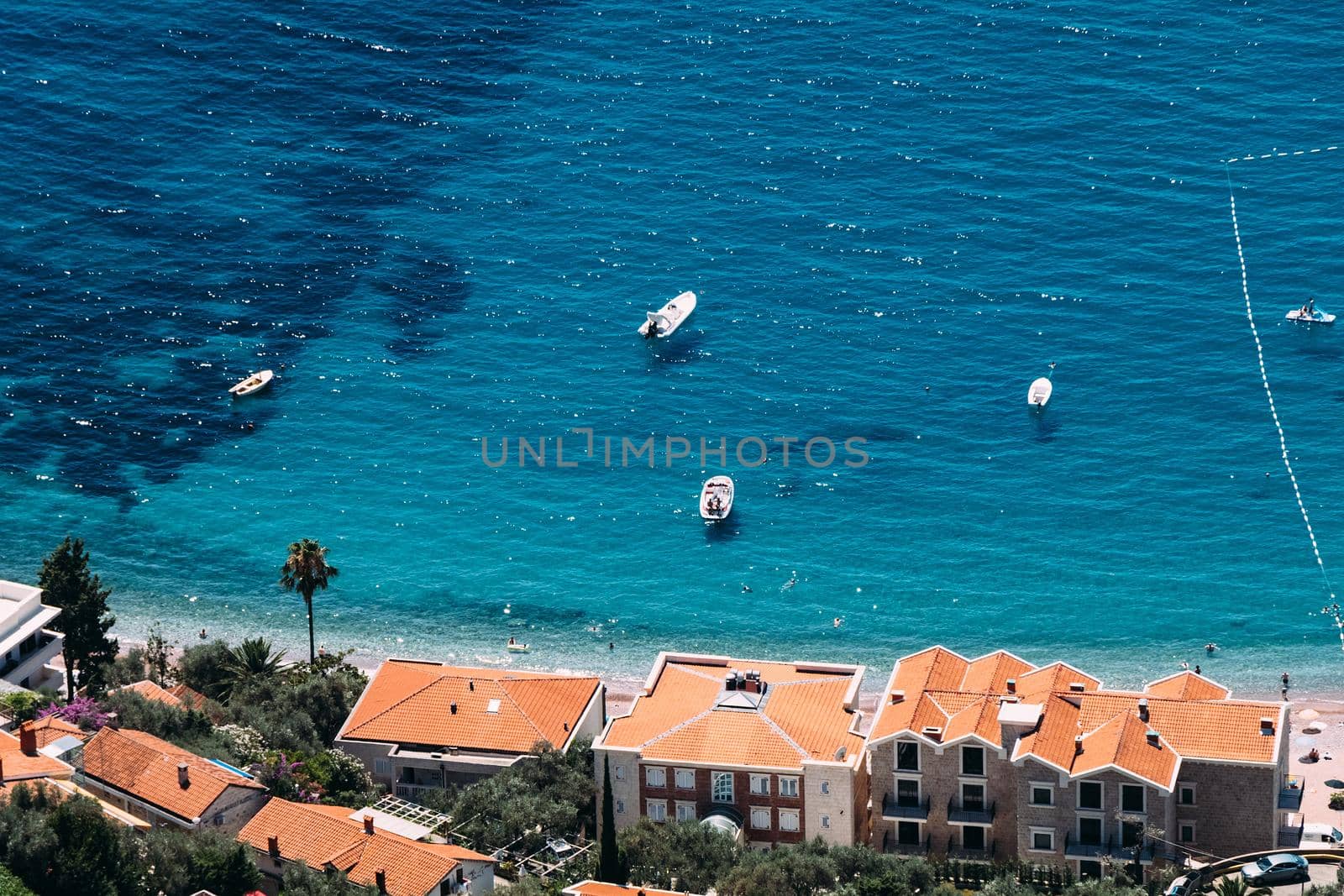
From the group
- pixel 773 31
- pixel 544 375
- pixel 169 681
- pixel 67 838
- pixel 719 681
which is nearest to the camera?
pixel 67 838

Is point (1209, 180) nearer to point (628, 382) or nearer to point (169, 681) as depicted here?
point (628, 382)

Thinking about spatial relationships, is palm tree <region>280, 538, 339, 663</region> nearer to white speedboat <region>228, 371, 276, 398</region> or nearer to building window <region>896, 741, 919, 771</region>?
building window <region>896, 741, 919, 771</region>

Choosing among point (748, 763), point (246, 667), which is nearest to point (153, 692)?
point (246, 667)

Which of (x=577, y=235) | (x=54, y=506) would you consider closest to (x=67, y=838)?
(x=54, y=506)

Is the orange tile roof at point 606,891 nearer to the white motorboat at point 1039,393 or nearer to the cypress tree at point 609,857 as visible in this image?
the cypress tree at point 609,857

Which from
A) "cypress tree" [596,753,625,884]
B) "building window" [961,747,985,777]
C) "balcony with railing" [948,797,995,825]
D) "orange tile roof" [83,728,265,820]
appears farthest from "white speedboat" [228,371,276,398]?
"building window" [961,747,985,777]
